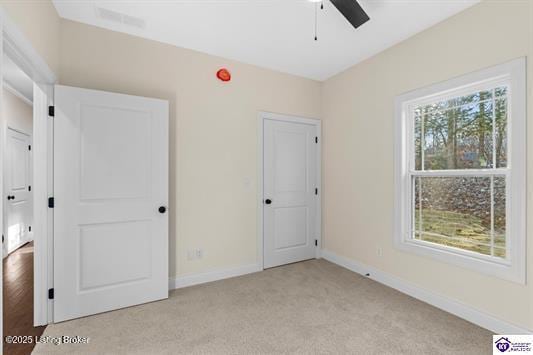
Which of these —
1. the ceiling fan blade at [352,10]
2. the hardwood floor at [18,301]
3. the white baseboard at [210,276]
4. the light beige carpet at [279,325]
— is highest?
the ceiling fan blade at [352,10]

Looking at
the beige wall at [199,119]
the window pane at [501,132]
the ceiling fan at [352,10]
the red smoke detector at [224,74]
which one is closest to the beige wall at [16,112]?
the beige wall at [199,119]

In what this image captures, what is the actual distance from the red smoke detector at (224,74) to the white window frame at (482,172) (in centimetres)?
200

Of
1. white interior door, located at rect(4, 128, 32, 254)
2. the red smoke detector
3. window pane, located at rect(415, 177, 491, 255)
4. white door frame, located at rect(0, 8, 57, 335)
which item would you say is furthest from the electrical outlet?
white interior door, located at rect(4, 128, 32, 254)

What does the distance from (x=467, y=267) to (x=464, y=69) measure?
178 centimetres

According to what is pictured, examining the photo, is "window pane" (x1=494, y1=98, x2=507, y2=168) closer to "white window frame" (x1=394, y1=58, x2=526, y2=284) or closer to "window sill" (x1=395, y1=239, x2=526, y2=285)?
"white window frame" (x1=394, y1=58, x2=526, y2=284)

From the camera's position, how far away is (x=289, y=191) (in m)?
3.81

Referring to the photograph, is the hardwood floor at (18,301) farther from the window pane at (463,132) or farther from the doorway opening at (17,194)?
the window pane at (463,132)

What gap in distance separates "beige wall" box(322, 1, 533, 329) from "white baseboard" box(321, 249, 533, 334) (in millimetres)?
49

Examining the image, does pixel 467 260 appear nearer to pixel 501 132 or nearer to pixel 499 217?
pixel 499 217

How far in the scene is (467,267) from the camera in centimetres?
237

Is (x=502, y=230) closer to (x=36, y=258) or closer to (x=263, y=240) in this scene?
(x=263, y=240)

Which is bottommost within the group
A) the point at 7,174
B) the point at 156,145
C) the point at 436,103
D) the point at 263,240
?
the point at 263,240

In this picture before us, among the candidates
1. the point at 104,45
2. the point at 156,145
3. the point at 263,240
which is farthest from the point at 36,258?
the point at 263,240

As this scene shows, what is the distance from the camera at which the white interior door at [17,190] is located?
4.33 meters
